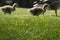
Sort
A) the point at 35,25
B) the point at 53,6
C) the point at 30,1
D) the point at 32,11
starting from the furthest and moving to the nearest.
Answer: the point at 30,1
the point at 53,6
the point at 32,11
the point at 35,25

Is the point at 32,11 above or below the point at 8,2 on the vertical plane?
above

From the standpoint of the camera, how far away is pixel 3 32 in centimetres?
938

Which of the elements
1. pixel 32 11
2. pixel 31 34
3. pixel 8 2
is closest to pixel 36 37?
→ pixel 31 34

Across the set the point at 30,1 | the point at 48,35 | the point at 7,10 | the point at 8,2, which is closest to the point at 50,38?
the point at 48,35

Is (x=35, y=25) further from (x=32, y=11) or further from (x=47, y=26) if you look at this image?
(x=32, y=11)

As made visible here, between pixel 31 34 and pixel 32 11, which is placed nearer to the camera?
pixel 31 34

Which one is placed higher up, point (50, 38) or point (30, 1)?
point (50, 38)

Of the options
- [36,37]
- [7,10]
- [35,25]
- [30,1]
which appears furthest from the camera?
[30,1]

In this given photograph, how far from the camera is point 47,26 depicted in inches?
407

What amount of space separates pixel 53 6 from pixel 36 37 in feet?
36.4

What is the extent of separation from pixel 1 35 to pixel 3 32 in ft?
0.90

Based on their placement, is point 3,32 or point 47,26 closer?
point 3,32

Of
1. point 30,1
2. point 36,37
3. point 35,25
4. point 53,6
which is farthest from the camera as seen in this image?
point 30,1

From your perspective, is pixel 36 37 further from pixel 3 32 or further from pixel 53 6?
pixel 53 6
